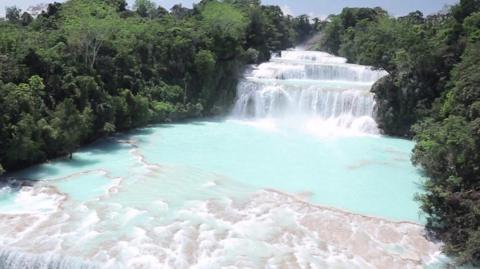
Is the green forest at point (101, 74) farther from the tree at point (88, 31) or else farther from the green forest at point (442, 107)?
the green forest at point (442, 107)

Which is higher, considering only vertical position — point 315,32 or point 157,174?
point 315,32

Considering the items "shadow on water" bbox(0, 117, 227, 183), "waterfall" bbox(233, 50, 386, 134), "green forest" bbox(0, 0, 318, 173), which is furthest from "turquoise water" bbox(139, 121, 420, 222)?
"green forest" bbox(0, 0, 318, 173)

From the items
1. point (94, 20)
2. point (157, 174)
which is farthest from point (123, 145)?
point (94, 20)

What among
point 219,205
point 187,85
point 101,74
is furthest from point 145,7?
point 219,205

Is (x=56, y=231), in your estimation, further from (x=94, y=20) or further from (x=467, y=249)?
(x=94, y=20)

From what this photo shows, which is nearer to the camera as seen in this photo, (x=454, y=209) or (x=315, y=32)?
(x=454, y=209)

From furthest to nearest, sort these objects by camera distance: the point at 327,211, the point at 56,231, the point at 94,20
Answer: the point at 94,20 < the point at 327,211 < the point at 56,231

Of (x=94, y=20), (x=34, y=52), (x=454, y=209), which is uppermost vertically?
(x=94, y=20)
